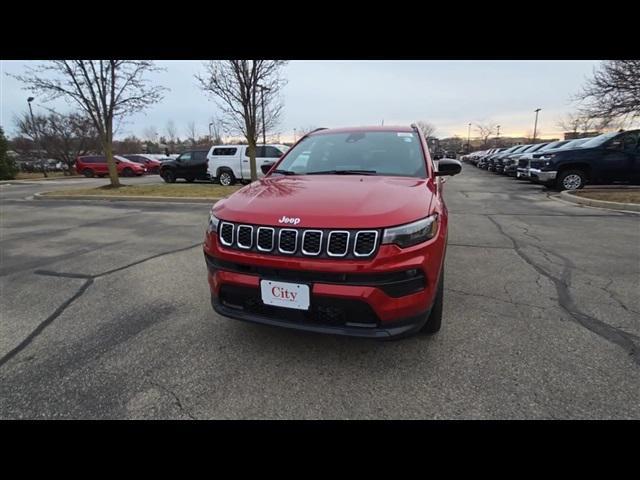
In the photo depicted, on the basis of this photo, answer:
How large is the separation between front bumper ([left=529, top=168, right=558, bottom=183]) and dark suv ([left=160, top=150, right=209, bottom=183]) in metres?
14.8

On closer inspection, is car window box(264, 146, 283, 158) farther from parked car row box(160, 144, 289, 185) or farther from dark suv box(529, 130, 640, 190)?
dark suv box(529, 130, 640, 190)

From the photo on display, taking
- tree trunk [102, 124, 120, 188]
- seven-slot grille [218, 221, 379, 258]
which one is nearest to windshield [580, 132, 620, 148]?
seven-slot grille [218, 221, 379, 258]

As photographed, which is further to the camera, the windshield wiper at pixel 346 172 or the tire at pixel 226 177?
the tire at pixel 226 177

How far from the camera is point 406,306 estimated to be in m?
2.17

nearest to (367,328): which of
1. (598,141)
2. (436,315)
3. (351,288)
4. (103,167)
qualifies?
(351,288)

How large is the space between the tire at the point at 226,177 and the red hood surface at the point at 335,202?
1321cm

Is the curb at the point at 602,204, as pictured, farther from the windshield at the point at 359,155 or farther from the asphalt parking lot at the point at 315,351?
the windshield at the point at 359,155

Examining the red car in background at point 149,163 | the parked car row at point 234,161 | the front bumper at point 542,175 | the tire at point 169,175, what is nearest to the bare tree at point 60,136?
the red car in background at point 149,163

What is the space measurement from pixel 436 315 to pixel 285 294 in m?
1.25

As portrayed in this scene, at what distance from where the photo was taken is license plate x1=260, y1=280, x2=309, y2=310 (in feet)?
7.09

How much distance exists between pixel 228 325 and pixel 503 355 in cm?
225

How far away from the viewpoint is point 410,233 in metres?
2.15

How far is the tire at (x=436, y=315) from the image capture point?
103 inches
